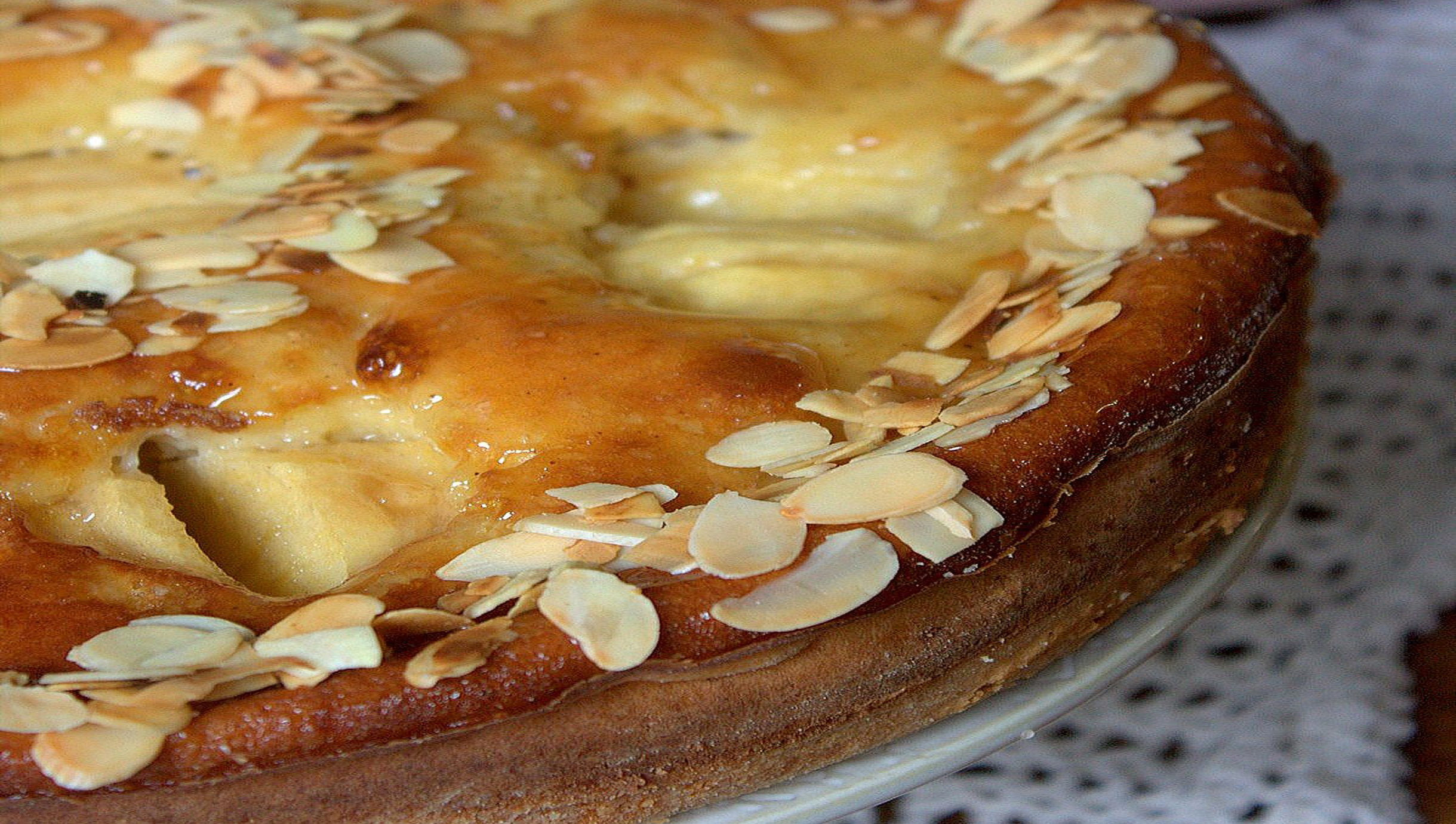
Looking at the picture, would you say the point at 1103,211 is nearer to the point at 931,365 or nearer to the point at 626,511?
the point at 931,365

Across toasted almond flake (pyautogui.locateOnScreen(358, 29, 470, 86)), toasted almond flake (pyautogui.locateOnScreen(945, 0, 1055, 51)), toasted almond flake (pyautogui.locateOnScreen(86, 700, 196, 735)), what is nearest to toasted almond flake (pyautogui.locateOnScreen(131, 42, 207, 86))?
toasted almond flake (pyautogui.locateOnScreen(358, 29, 470, 86))

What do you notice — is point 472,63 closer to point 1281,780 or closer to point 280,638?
point 280,638

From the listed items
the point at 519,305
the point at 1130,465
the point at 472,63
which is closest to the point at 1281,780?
the point at 1130,465

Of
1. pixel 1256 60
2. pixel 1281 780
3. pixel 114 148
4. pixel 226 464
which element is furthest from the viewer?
pixel 1256 60

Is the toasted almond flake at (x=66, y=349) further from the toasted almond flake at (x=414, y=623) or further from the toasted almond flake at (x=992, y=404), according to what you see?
the toasted almond flake at (x=992, y=404)

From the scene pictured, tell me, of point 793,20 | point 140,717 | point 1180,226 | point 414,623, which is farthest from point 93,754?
point 793,20

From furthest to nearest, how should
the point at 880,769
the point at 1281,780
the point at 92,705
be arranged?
the point at 1281,780 < the point at 880,769 < the point at 92,705

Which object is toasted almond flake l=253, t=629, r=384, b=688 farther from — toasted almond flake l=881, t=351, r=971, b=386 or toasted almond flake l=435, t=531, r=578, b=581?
toasted almond flake l=881, t=351, r=971, b=386
